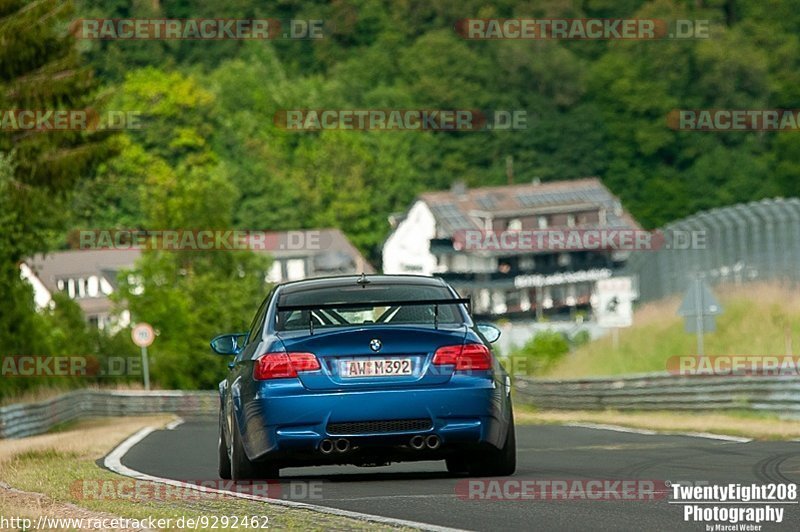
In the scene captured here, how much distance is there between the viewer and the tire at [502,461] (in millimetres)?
14070

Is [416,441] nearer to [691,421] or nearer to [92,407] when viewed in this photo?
[691,421]

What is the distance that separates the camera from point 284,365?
532 inches

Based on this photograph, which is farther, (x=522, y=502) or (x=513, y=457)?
(x=513, y=457)

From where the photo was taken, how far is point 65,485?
14664mm

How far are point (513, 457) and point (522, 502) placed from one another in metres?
1.88

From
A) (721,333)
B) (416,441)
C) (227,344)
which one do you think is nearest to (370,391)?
(416,441)

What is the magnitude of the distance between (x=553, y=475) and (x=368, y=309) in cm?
197

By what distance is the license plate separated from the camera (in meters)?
13.4

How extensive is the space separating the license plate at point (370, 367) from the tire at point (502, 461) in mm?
1016

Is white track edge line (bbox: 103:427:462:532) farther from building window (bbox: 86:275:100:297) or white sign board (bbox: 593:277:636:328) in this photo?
building window (bbox: 86:275:100:297)

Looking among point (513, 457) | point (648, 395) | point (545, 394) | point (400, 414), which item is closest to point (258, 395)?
point (400, 414)

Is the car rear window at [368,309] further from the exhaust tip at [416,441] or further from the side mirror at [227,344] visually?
the side mirror at [227,344]

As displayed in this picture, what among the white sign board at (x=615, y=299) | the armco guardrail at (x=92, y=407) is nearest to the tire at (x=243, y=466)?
the armco guardrail at (x=92, y=407)

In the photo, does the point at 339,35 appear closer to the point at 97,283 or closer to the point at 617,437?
the point at 97,283
